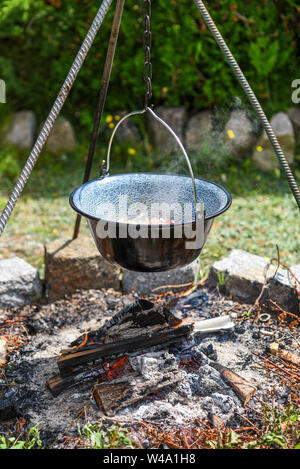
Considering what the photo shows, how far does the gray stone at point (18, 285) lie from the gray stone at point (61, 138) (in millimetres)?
2450

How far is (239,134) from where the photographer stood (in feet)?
15.1

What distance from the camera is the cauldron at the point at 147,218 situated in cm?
173

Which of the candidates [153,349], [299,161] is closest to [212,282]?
[153,349]

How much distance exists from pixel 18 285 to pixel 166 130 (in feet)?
8.81

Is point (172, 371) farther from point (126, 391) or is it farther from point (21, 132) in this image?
point (21, 132)

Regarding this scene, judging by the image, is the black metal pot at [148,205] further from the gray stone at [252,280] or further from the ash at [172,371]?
the gray stone at [252,280]

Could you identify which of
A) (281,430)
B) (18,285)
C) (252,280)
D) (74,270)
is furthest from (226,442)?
(18,285)

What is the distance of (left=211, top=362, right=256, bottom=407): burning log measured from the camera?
1959 millimetres

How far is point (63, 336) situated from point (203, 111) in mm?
3259

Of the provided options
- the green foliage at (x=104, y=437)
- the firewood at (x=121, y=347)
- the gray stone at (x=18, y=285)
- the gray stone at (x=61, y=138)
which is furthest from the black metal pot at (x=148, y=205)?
the gray stone at (x=61, y=138)

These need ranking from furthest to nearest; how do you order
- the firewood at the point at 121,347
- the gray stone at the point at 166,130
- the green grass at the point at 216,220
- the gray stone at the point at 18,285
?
the gray stone at the point at 166,130 → the green grass at the point at 216,220 → the gray stone at the point at 18,285 → the firewood at the point at 121,347

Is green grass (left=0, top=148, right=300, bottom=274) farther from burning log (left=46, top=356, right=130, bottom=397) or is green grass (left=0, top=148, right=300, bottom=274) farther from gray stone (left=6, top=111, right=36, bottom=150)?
burning log (left=46, top=356, right=130, bottom=397)

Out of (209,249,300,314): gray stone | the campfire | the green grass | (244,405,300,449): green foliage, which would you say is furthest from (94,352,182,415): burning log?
the green grass

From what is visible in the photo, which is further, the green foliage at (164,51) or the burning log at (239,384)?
the green foliage at (164,51)
